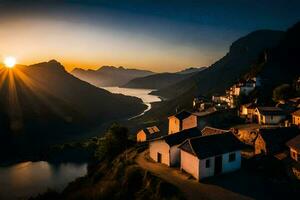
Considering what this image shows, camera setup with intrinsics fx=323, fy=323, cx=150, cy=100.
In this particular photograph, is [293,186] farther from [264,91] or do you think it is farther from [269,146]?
[264,91]

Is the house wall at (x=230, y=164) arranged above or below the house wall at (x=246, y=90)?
below

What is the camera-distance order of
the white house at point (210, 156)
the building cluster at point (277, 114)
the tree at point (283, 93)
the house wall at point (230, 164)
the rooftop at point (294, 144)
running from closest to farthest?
the white house at point (210, 156) < the rooftop at point (294, 144) < the house wall at point (230, 164) < the building cluster at point (277, 114) < the tree at point (283, 93)

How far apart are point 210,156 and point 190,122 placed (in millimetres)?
23500

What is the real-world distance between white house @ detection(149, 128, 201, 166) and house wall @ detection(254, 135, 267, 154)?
7.63 meters

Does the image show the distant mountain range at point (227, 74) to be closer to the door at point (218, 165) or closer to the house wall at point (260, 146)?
the house wall at point (260, 146)

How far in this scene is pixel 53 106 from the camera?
143250mm

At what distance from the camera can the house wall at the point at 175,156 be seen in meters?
36.2

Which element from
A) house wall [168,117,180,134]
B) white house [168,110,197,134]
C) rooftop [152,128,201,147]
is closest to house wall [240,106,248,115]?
white house [168,110,197,134]

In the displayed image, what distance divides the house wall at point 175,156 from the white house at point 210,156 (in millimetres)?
2471

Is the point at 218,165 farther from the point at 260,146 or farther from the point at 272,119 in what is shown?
the point at 272,119

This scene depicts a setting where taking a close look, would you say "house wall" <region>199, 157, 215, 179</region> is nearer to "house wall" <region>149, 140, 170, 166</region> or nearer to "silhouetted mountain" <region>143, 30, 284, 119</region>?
"house wall" <region>149, 140, 170, 166</region>

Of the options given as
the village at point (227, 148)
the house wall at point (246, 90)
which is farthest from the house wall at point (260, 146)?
the house wall at point (246, 90)

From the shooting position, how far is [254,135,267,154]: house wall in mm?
36050

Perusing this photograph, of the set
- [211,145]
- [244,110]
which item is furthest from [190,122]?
[211,145]
